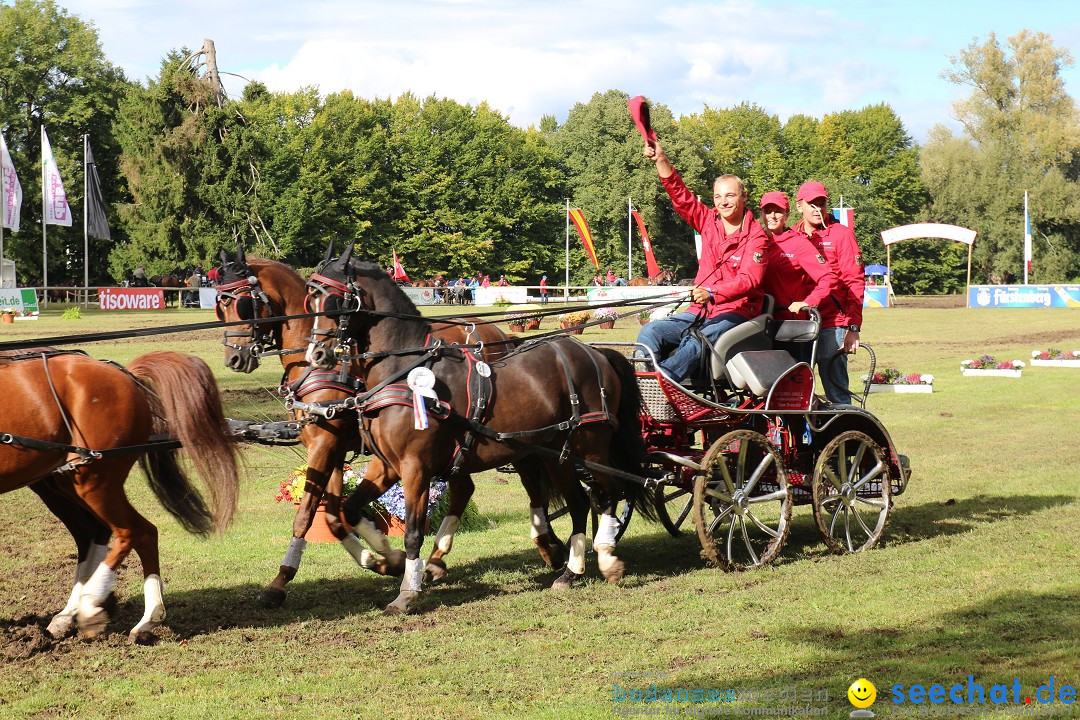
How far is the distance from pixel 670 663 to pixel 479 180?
6451cm

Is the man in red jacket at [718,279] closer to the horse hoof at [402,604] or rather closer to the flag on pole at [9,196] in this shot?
the horse hoof at [402,604]

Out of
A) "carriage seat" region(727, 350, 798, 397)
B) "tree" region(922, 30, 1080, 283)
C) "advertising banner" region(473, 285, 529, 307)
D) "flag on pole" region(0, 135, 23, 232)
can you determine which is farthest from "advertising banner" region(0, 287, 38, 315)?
"tree" region(922, 30, 1080, 283)

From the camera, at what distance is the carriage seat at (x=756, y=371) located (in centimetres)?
832

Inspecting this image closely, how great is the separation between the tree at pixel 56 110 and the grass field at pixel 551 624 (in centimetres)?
4500

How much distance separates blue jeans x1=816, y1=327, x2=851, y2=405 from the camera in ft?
30.3

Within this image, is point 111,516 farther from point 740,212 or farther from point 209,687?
point 740,212

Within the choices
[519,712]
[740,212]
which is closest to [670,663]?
[519,712]

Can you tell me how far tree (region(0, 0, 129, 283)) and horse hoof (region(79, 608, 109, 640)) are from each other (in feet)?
161

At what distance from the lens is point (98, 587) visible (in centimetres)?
645

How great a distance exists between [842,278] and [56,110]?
53.8 meters

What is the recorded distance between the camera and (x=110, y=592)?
6523mm

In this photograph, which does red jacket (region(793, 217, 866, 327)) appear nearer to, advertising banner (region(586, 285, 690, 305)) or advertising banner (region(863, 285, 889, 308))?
advertising banner (region(586, 285, 690, 305))

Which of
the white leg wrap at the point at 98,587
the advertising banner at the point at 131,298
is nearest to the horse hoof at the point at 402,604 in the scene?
the white leg wrap at the point at 98,587

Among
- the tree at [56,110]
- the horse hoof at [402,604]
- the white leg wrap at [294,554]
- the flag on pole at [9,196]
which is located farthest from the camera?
the tree at [56,110]
